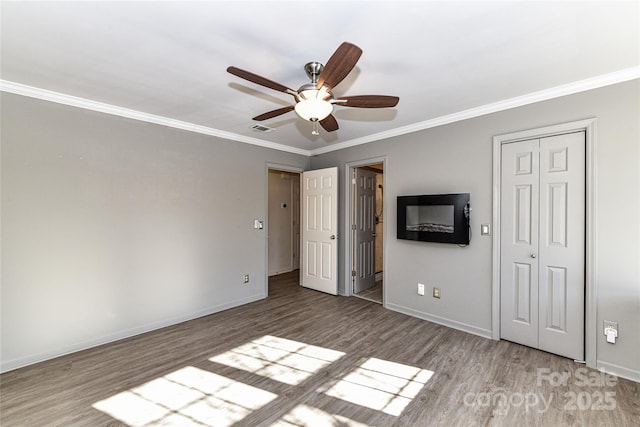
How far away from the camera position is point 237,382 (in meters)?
2.34

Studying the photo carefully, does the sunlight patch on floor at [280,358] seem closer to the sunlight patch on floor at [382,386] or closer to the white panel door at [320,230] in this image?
the sunlight patch on floor at [382,386]

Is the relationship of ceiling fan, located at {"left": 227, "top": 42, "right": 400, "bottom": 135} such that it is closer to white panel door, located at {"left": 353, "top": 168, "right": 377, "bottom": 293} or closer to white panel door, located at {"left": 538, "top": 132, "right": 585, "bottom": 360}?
white panel door, located at {"left": 538, "top": 132, "right": 585, "bottom": 360}

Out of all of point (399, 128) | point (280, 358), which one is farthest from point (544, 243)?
point (280, 358)

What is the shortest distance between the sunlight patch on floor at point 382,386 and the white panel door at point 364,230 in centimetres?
222

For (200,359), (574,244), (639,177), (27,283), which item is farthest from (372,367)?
(27,283)

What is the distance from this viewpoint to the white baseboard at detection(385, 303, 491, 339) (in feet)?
10.4

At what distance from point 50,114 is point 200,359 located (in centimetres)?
282

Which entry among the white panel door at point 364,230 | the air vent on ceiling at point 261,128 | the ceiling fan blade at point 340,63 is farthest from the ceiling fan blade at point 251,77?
the white panel door at point 364,230

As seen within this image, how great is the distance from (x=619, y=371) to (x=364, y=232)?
3.25 meters

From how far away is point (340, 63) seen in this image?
1.62 m

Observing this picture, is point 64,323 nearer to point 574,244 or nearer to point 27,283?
point 27,283

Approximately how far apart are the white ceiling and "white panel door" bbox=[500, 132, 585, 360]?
0.63 metres

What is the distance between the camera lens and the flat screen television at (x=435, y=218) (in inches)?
128

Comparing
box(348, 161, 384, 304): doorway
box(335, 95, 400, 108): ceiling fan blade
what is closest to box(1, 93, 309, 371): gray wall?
box(348, 161, 384, 304): doorway
